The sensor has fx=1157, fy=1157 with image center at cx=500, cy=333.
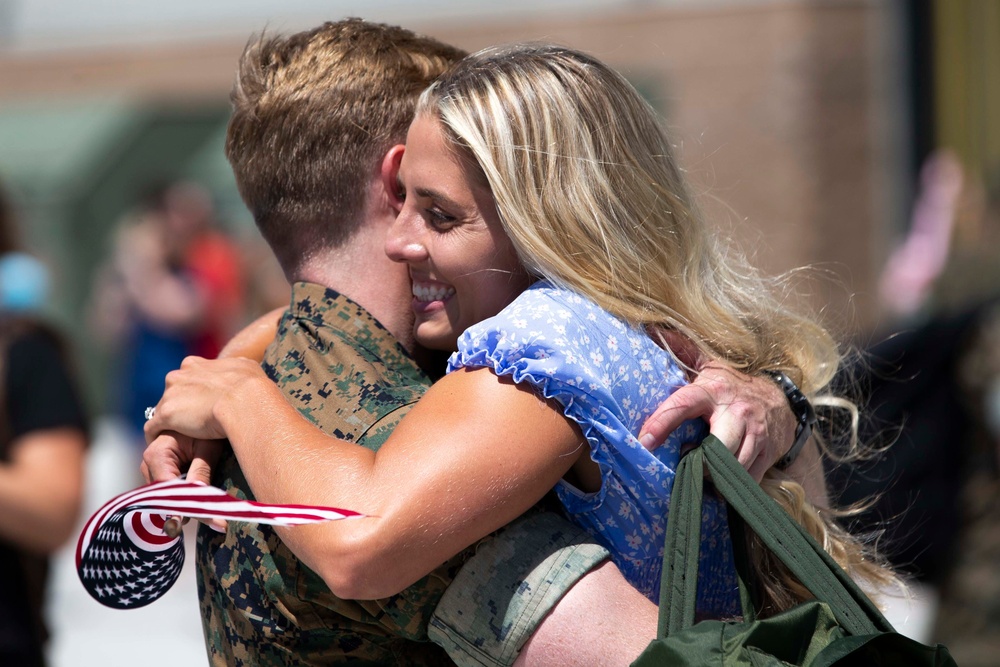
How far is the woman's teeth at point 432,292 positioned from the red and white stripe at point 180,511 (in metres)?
0.46

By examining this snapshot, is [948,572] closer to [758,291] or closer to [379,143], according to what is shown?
→ [758,291]

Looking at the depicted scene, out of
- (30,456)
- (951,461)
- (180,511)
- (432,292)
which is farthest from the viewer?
(951,461)

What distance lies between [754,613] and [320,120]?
3.50ft

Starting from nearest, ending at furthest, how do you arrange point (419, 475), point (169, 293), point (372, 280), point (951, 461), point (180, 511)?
1. point (419, 475)
2. point (180, 511)
3. point (372, 280)
4. point (951, 461)
5. point (169, 293)

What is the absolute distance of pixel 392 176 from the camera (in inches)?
78.5

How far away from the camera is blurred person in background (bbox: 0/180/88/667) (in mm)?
2922

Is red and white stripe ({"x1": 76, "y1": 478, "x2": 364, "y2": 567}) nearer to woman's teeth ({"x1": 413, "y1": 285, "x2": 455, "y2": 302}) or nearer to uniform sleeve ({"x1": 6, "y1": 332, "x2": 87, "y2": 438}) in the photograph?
woman's teeth ({"x1": 413, "y1": 285, "x2": 455, "y2": 302})

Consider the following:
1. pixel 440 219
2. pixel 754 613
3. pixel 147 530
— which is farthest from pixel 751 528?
pixel 147 530

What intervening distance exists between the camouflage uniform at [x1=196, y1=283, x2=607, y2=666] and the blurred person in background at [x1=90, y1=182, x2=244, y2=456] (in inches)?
242

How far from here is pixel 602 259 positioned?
5.81ft

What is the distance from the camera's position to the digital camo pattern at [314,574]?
1708 millimetres

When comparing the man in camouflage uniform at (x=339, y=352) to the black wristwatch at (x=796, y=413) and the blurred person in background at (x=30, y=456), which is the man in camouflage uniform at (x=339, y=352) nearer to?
the black wristwatch at (x=796, y=413)

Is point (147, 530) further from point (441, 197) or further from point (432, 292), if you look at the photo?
point (441, 197)

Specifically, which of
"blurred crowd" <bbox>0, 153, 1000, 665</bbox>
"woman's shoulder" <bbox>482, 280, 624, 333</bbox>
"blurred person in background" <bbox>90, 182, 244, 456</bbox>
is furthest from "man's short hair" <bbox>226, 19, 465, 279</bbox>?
"blurred person in background" <bbox>90, 182, 244, 456</bbox>
